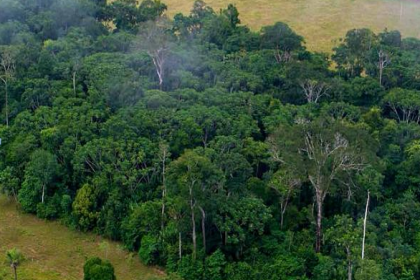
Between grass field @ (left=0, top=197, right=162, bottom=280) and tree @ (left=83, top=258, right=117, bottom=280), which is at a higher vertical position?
tree @ (left=83, top=258, right=117, bottom=280)

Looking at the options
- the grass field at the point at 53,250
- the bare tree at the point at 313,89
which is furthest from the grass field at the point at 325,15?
the grass field at the point at 53,250

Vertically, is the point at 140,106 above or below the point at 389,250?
above

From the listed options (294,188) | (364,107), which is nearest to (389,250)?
(294,188)

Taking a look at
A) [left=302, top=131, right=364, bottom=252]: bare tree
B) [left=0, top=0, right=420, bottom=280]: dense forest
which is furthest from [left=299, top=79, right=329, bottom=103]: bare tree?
[left=302, top=131, right=364, bottom=252]: bare tree

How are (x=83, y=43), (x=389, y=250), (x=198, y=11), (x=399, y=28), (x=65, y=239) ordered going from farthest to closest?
(x=399, y=28), (x=198, y=11), (x=83, y=43), (x=65, y=239), (x=389, y=250)

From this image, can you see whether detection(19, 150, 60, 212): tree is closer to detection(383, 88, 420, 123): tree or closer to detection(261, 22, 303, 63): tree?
detection(261, 22, 303, 63): tree

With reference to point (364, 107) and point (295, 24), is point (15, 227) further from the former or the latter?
point (295, 24)
